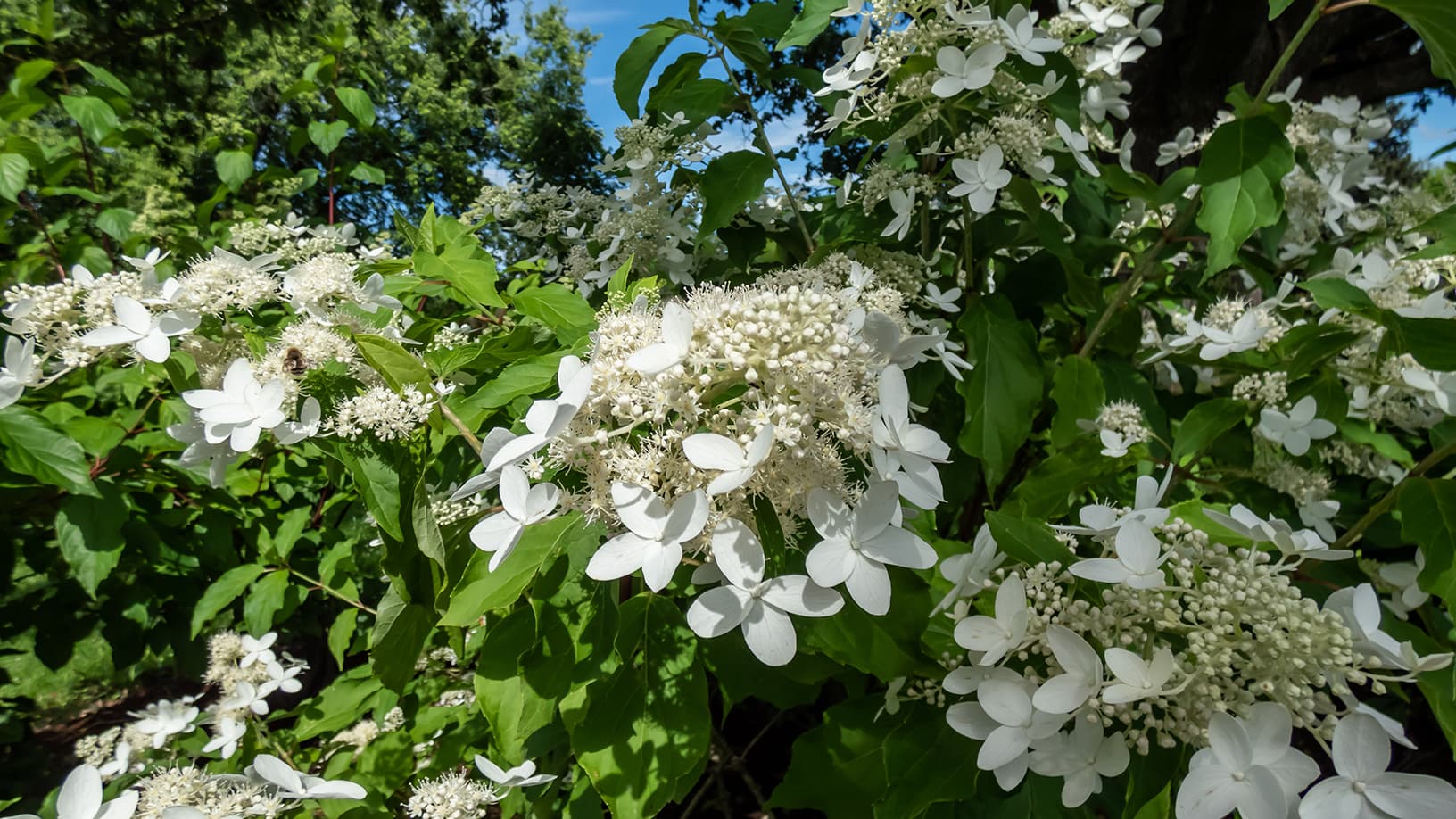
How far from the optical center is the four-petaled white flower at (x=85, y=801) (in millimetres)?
958

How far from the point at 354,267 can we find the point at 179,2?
6.11 meters

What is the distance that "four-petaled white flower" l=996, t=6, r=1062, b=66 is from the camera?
1338 millimetres

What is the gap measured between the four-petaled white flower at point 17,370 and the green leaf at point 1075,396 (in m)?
2.07

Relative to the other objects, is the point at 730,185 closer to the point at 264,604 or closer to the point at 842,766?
the point at 842,766

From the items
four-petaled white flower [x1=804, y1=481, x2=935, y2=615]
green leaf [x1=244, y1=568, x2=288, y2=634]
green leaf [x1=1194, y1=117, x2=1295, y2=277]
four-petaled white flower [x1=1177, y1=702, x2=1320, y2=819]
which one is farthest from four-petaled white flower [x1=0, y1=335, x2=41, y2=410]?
green leaf [x1=1194, y1=117, x2=1295, y2=277]

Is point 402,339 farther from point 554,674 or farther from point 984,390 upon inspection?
point 984,390

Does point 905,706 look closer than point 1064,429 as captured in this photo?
Yes

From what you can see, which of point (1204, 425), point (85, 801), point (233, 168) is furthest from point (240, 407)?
point (233, 168)

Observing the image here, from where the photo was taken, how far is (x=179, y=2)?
5496mm

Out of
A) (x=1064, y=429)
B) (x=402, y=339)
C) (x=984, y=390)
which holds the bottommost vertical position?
(x=1064, y=429)

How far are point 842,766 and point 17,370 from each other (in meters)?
1.66

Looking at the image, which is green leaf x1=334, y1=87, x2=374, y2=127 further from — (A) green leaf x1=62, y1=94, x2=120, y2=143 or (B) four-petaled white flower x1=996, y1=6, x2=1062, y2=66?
(B) four-petaled white flower x1=996, y1=6, x2=1062, y2=66

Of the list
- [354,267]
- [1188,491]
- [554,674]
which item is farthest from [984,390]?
[354,267]

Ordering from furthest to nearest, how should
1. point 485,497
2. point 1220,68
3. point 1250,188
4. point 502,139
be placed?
point 502,139, point 1220,68, point 485,497, point 1250,188
